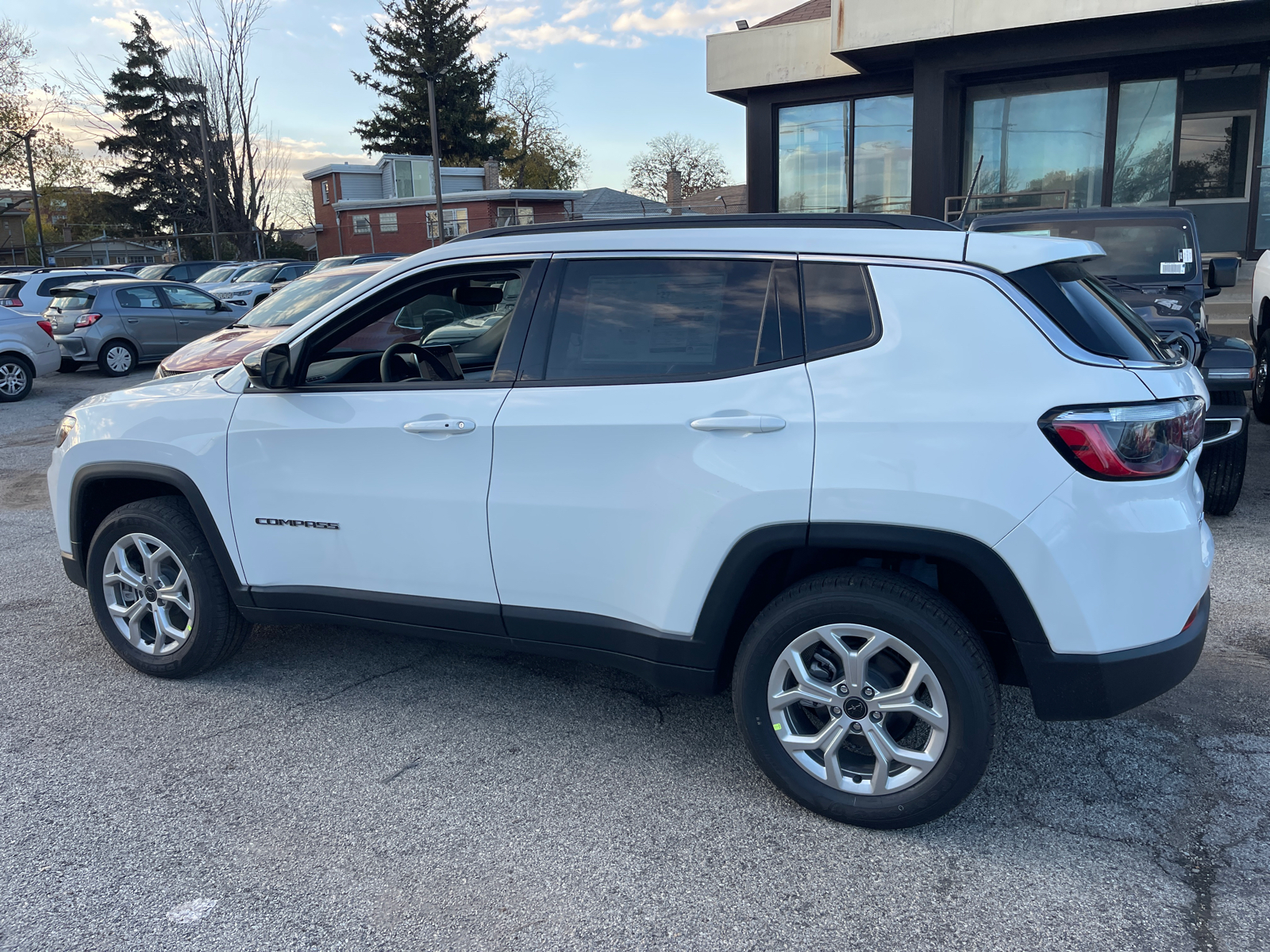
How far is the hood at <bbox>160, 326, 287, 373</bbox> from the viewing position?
875cm

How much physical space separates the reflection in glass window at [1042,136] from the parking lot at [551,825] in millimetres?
15645

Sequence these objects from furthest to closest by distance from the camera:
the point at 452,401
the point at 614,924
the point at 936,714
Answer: the point at 452,401 < the point at 936,714 < the point at 614,924

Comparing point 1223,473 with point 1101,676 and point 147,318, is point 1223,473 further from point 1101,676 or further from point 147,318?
point 147,318

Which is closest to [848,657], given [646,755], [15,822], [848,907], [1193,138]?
[848,907]

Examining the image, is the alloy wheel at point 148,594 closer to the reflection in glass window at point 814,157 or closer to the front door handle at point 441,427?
the front door handle at point 441,427

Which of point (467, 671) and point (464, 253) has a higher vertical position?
point (464, 253)

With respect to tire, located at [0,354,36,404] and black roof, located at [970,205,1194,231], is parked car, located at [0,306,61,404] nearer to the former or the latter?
tire, located at [0,354,36,404]

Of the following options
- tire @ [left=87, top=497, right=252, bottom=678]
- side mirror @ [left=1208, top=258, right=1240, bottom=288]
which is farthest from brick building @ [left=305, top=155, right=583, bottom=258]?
tire @ [left=87, top=497, right=252, bottom=678]

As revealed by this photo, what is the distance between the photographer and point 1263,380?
861 centimetres

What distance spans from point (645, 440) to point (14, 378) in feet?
47.3

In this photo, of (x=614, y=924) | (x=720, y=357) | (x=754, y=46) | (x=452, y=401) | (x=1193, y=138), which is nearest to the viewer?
(x=614, y=924)

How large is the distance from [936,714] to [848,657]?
0.30m

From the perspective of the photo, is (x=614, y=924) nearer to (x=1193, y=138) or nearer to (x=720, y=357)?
(x=720, y=357)

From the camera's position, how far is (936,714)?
2838mm
